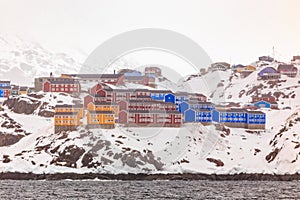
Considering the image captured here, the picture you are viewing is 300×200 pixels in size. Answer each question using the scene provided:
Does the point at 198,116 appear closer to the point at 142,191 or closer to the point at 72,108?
the point at 72,108

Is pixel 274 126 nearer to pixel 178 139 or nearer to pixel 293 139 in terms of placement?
pixel 293 139

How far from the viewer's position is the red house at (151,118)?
152 m

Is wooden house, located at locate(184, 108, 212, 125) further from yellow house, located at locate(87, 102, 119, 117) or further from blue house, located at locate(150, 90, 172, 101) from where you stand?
yellow house, located at locate(87, 102, 119, 117)

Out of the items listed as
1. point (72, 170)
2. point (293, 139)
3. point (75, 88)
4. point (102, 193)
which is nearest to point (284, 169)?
point (293, 139)

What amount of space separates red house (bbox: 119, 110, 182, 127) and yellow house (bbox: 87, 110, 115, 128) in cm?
Answer: 452

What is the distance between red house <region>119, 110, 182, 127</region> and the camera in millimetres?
151750

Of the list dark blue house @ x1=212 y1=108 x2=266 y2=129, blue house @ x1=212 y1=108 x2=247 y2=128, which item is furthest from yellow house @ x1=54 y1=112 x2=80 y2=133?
blue house @ x1=212 y1=108 x2=247 y2=128

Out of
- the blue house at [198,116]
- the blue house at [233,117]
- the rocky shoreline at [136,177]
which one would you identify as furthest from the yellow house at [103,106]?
the blue house at [233,117]

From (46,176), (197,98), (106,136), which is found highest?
(197,98)

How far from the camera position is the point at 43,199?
8294 cm

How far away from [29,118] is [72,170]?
44.4m

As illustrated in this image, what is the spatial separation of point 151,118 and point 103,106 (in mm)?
13550

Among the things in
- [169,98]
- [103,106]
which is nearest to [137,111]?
[103,106]

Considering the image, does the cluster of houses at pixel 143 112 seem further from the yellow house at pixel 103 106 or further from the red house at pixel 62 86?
the red house at pixel 62 86
